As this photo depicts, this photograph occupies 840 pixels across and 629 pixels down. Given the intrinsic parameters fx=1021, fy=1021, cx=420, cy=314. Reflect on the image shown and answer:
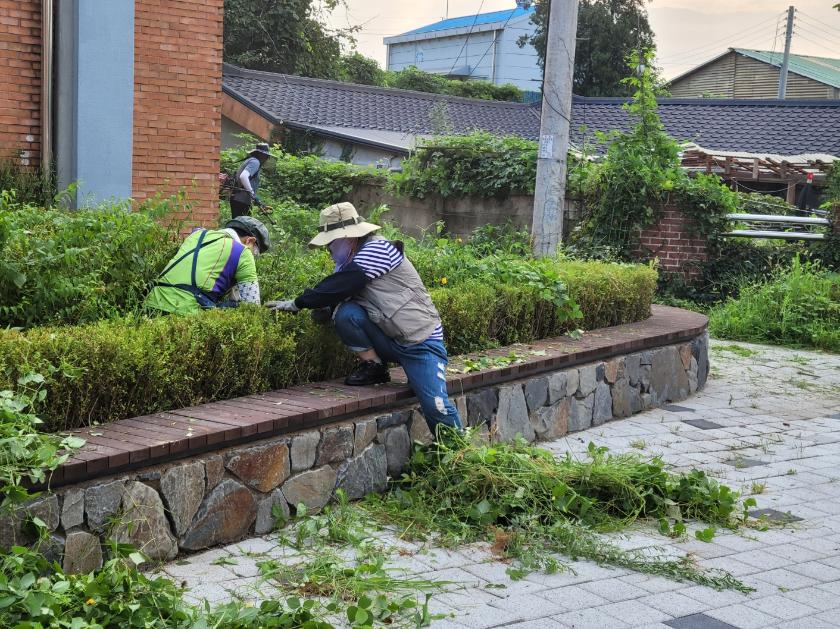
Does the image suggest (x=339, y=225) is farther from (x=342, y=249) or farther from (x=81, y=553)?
(x=81, y=553)

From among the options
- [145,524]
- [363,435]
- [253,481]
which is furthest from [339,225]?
[145,524]

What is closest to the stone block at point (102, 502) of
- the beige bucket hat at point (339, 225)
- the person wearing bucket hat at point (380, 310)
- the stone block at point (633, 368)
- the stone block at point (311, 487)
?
the stone block at point (311, 487)

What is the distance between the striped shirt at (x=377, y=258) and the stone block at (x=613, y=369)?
2413mm

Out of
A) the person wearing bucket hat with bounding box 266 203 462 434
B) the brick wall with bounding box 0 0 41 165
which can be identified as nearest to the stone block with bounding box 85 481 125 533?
the person wearing bucket hat with bounding box 266 203 462 434

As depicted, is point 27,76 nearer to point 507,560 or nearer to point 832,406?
point 507,560

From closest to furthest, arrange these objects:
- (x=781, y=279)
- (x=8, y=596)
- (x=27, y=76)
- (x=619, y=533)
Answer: (x=8, y=596) < (x=619, y=533) < (x=27, y=76) < (x=781, y=279)

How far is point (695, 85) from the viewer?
49.1m

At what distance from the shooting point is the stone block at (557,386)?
23.5ft

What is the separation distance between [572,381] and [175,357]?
3328mm

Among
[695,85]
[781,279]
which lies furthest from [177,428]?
[695,85]

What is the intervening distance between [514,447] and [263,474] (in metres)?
1.53

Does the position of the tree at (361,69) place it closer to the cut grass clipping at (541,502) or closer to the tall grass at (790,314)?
the tall grass at (790,314)

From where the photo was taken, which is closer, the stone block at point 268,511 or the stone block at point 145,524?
the stone block at point 145,524

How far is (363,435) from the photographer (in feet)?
17.8
